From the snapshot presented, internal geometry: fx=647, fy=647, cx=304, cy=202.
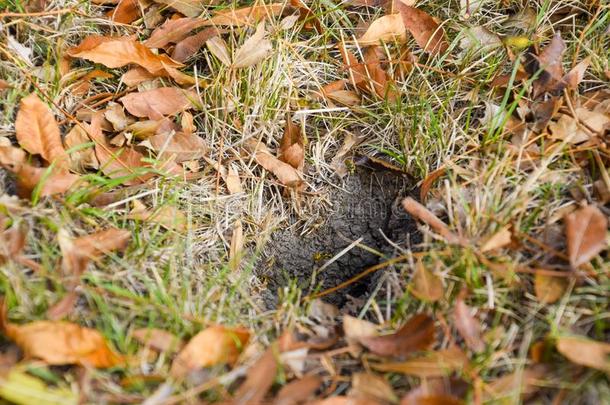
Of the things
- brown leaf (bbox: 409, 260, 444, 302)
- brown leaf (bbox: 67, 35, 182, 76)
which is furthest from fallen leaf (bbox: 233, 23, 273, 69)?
brown leaf (bbox: 409, 260, 444, 302)

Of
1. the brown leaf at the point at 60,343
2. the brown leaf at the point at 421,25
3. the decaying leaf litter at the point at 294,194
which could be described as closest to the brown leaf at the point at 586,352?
the decaying leaf litter at the point at 294,194

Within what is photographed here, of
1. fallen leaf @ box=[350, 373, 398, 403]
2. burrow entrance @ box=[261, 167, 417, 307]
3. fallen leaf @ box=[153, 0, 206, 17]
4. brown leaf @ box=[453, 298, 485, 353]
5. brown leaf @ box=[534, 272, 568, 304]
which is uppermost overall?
fallen leaf @ box=[153, 0, 206, 17]

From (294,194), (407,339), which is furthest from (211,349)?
(294,194)

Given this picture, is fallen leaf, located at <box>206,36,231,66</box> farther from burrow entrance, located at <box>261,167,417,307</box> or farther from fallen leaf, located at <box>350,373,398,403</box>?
fallen leaf, located at <box>350,373,398,403</box>

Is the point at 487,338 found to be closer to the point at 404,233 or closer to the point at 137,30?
the point at 404,233

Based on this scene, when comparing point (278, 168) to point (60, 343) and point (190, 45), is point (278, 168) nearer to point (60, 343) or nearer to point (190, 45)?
point (190, 45)

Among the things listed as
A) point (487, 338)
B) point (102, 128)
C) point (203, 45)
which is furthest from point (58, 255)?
point (487, 338)
